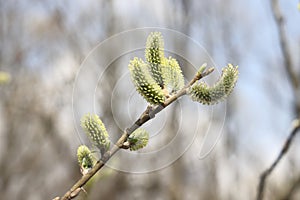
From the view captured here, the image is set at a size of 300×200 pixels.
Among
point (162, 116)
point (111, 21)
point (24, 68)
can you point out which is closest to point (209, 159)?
point (111, 21)

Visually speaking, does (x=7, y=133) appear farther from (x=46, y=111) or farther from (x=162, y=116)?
(x=162, y=116)

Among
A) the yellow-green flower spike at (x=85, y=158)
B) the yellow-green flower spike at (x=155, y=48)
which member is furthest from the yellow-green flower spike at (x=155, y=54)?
the yellow-green flower spike at (x=85, y=158)

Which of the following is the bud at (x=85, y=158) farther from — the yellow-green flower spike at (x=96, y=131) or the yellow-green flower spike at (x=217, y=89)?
the yellow-green flower spike at (x=217, y=89)

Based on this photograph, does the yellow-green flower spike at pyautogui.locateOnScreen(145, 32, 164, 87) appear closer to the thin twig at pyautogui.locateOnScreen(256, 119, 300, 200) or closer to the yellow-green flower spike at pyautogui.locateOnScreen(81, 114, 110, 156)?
the yellow-green flower spike at pyautogui.locateOnScreen(81, 114, 110, 156)

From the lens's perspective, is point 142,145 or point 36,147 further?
point 36,147

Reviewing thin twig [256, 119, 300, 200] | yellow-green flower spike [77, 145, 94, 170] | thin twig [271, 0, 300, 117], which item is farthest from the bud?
thin twig [271, 0, 300, 117]

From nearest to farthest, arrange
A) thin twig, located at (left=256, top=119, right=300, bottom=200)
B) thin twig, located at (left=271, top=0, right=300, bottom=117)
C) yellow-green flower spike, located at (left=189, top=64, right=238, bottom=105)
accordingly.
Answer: yellow-green flower spike, located at (left=189, top=64, right=238, bottom=105)
thin twig, located at (left=256, top=119, right=300, bottom=200)
thin twig, located at (left=271, top=0, right=300, bottom=117)
